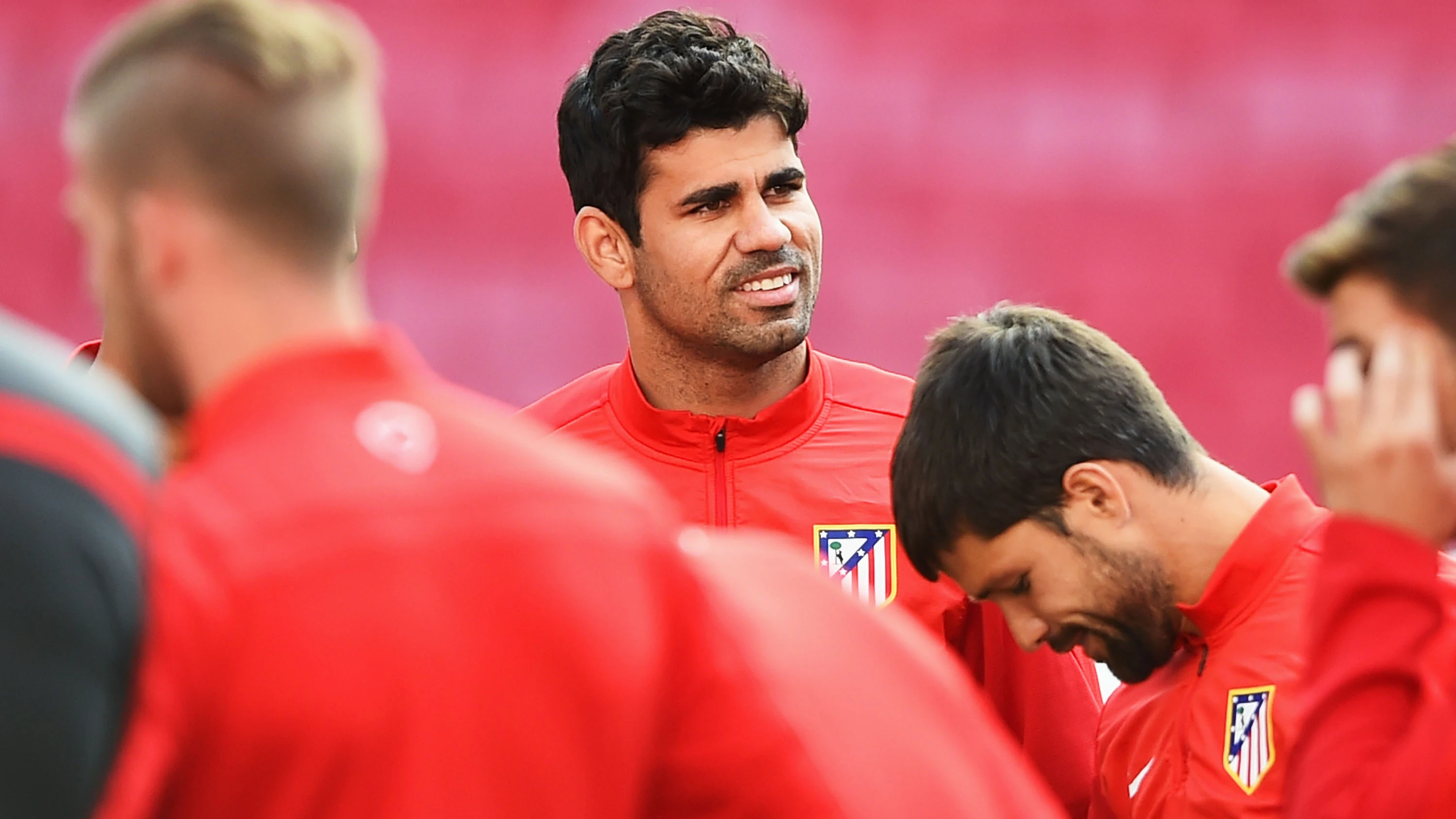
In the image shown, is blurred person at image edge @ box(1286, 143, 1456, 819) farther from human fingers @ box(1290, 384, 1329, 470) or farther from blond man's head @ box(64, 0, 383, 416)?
blond man's head @ box(64, 0, 383, 416)

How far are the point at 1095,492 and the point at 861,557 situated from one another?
24.8 inches

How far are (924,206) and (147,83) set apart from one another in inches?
228

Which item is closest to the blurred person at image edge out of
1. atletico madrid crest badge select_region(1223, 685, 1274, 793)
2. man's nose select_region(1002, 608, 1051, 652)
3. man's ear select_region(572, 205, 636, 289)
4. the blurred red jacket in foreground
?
the blurred red jacket in foreground

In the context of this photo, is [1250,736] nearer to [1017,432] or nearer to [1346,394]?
[1017,432]

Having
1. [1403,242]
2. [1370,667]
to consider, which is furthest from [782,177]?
[1370,667]

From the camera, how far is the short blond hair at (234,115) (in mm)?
1269

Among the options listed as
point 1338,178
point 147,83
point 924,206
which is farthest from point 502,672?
point 1338,178

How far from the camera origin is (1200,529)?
89.7 inches

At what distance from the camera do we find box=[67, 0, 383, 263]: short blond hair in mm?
1269

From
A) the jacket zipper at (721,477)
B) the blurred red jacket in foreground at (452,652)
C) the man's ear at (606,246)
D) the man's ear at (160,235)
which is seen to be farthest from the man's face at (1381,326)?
the man's ear at (606,246)

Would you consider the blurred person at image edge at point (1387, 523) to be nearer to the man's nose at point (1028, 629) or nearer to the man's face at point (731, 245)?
the man's nose at point (1028, 629)

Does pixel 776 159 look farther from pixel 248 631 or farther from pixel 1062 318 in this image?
pixel 248 631

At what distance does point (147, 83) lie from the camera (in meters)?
1.29

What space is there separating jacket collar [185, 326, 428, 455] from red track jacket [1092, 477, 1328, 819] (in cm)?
125
